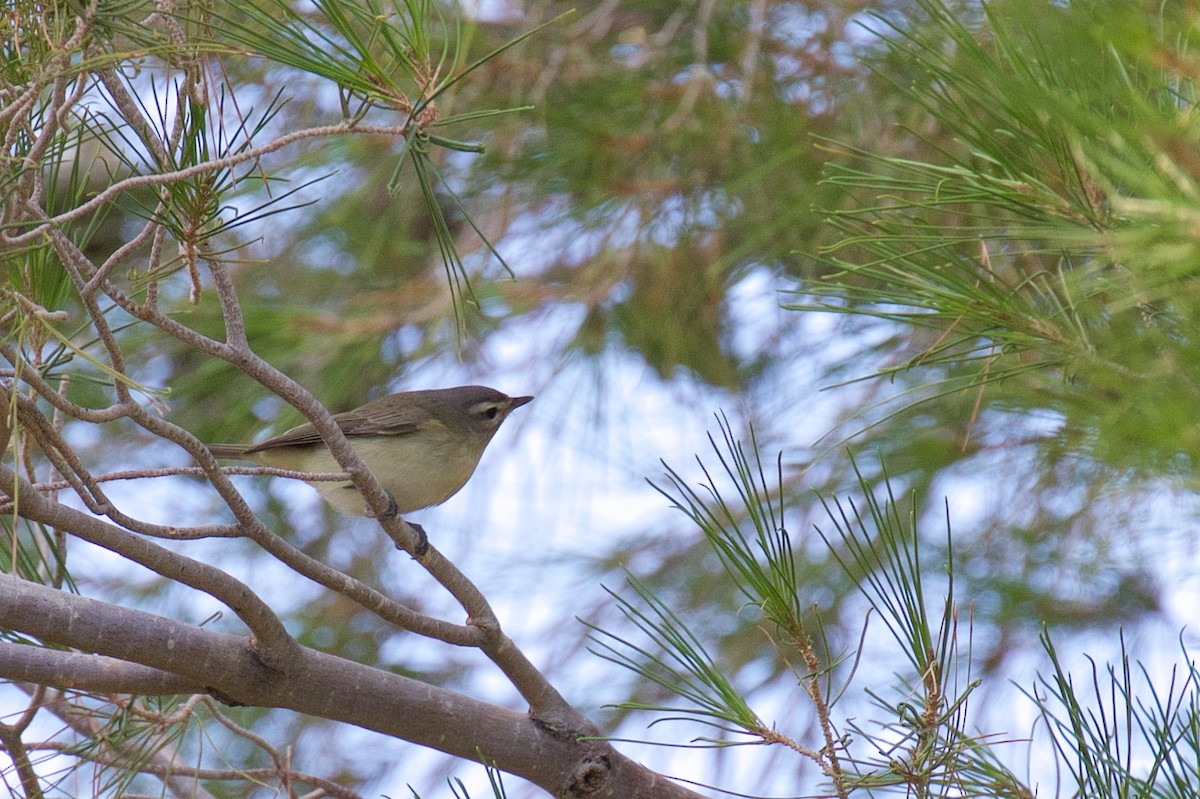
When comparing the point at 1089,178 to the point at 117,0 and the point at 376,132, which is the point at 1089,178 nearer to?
the point at 376,132

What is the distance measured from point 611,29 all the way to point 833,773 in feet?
10.2

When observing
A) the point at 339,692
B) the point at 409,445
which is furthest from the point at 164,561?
the point at 409,445

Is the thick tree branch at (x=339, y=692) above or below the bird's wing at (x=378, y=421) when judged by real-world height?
below

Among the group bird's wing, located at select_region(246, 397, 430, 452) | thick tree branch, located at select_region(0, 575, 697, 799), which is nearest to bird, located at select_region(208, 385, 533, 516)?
bird's wing, located at select_region(246, 397, 430, 452)

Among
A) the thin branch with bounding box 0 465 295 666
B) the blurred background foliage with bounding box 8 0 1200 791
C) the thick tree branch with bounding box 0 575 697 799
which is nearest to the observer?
the thin branch with bounding box 0 465 295 666

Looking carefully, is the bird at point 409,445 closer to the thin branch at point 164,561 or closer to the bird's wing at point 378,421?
the bird's wing at point 378,421

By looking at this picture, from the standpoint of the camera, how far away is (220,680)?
7.00 feet

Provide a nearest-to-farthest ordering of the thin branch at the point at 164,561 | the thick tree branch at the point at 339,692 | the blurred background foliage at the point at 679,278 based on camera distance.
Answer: the thin branch at the point at 164,561, the thick tree branch at the point at 339,692, the blurred background foliage at the point at 679,278

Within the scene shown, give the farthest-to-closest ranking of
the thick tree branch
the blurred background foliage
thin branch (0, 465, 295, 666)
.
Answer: the blurred background foliage → the thick tree branch → thin branch (0, 465, 295, 666)

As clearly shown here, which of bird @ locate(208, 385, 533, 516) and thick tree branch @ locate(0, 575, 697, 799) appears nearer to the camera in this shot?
thick tree branch @ locate(0, 575, 697, 799)

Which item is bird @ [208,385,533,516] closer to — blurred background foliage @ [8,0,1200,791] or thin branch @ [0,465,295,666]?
blurred background foliage @ [8,0,1200,791]

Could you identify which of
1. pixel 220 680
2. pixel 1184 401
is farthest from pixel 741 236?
pixel 1184 401

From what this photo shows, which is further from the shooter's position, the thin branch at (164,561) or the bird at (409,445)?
the bird at (409,445)

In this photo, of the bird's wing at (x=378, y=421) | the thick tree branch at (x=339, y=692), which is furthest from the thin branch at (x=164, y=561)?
the bird's wing at (x=378, y=421)
